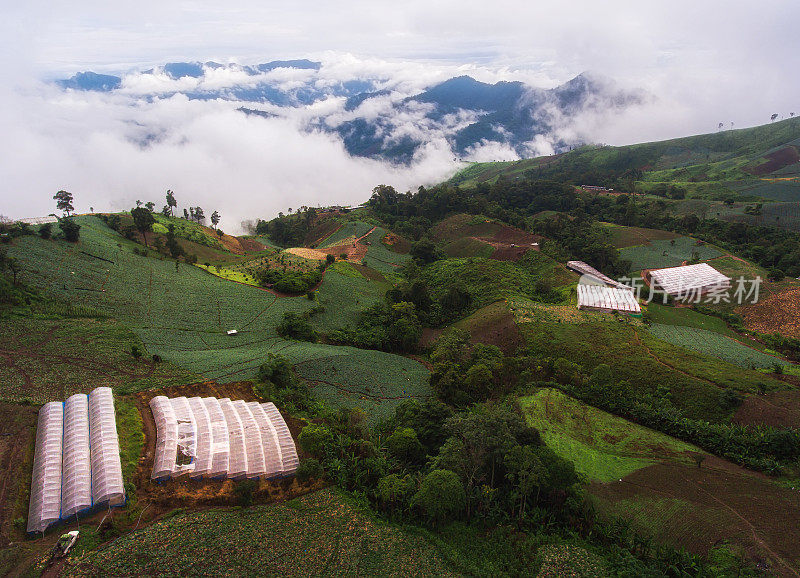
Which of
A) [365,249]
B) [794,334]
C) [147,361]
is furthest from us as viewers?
[365,249]

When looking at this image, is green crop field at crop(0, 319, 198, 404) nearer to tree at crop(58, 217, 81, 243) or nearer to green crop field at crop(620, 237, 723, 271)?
tree at crop(58, 217, 81, 243)

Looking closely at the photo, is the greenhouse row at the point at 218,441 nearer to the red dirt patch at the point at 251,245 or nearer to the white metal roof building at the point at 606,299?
the white metal roof building at the point at 606,299

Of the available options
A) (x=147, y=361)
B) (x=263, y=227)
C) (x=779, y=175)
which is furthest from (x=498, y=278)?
(x=779, y=175)

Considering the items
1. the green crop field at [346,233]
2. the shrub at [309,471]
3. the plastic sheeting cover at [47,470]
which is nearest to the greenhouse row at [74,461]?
the plastic sheeting cover at [47,470]

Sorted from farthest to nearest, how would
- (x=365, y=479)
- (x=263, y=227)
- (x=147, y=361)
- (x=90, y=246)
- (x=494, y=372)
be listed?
(x=263, y=227)
(x=90, y=246)
(x=494, y=372)
(x=147, y=361)
(x=365, y=479)

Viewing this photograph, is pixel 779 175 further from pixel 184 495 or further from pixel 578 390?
pixel 184 495

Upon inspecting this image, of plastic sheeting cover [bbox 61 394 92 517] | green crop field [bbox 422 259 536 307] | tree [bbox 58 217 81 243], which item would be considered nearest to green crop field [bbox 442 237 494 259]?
green crop field [bbox 422 259 536 307]
